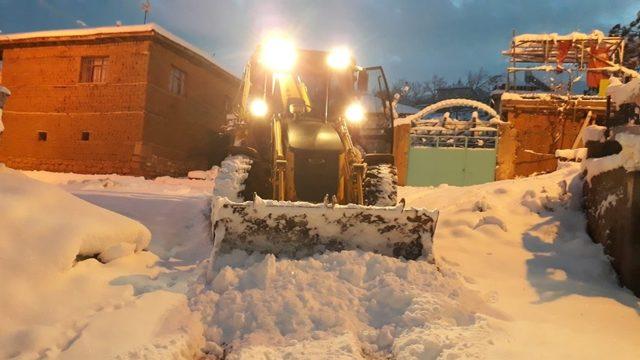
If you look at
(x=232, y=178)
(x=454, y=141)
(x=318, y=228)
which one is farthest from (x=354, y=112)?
(x=454, y=141)

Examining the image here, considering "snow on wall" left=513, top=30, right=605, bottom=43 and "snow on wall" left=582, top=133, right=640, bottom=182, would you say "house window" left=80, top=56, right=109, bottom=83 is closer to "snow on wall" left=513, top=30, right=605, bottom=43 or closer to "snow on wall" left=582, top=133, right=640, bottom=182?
"snow on wall" left=513, top=30, right=605, bottom=43

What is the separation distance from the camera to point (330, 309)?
3.88m

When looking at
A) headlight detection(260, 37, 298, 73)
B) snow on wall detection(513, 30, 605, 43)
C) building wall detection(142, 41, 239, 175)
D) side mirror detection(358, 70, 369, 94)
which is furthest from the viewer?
building wall detection(142, 41, 239, 175)

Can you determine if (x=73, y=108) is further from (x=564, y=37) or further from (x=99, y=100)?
(x=564, y=37)

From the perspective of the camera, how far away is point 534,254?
6.14 metres

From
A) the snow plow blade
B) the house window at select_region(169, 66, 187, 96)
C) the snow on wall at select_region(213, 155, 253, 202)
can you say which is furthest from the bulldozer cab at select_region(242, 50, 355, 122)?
the house window at select_region(169, 66, 187, 96)

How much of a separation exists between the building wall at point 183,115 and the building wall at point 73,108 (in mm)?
447

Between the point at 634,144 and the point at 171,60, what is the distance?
51.0 feet

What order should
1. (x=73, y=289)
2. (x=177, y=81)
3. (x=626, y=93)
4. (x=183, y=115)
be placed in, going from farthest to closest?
1. (x=183, y=115)
2. (x=177, y=81)
3. (x=626, y=93)
4. (x=73, y=289)

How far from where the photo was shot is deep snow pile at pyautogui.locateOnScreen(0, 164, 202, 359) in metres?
3.30

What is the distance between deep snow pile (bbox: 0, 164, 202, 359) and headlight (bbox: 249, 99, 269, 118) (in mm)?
2291

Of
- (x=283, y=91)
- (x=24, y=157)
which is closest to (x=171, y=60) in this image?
(x=24, y=157)

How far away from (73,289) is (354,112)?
14.8ft

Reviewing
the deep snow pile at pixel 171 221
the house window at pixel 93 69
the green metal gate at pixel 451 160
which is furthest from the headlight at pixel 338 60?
the house window at pixel 93 69
